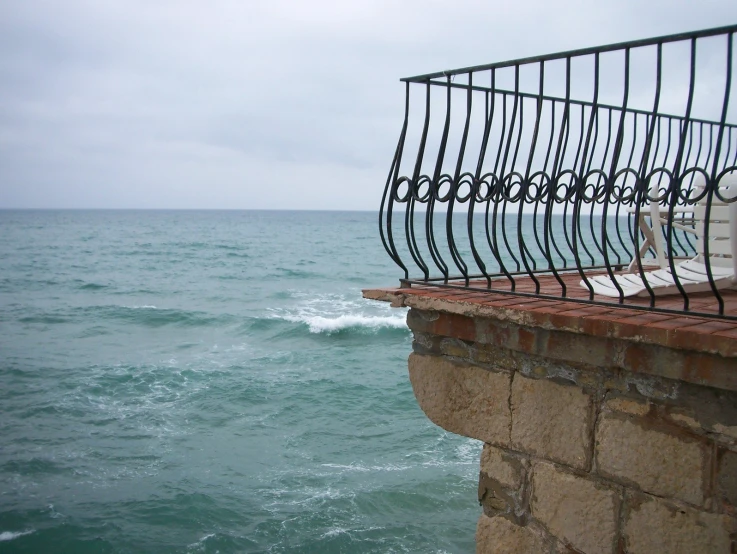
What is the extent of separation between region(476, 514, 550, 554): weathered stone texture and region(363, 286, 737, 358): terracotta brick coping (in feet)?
3.39

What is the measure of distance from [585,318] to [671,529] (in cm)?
88

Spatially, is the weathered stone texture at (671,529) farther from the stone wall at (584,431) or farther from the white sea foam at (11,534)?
the white sea foam at (11,534)

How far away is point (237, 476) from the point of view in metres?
8.52

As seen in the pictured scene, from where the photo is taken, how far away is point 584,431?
2674mm

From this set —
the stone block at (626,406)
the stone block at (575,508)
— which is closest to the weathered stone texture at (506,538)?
the stone block at (575,508)

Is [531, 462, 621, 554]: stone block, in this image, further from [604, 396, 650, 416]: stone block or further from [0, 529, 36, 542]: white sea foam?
[0, 529, 36, 542]: white sea foam

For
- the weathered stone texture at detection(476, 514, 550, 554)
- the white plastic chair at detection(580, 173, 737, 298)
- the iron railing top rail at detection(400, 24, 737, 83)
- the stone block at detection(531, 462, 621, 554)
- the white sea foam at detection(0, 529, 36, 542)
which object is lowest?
the white sea foam at detection(0, 529, 36, 542)

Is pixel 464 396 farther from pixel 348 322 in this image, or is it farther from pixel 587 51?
pixel 348 322

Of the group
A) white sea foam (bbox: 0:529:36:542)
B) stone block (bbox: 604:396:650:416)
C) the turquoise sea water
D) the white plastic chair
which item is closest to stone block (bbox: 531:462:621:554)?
stone block (bbox: 604:396:650:416)

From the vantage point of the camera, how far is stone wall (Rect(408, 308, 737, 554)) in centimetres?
235

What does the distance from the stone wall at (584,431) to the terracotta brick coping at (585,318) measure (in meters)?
Answer: 0.08

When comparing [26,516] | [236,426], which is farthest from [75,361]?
[26,516]

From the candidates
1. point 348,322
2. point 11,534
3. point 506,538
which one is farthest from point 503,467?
point 348,322

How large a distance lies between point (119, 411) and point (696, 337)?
419 inches
